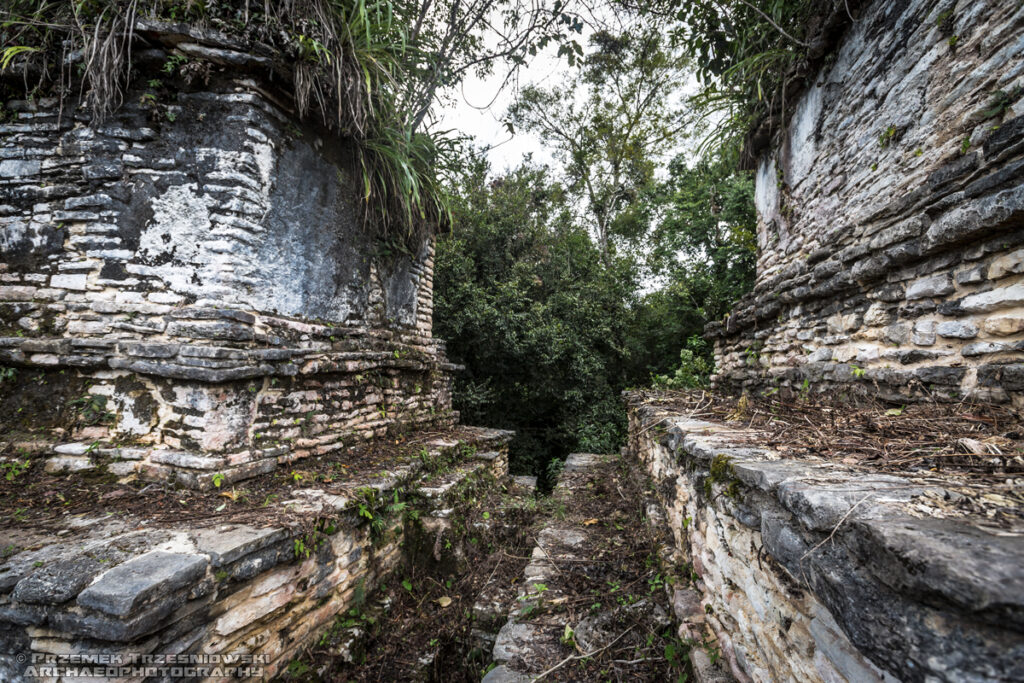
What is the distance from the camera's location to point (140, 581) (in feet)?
5.86

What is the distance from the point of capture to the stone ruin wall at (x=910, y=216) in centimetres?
187

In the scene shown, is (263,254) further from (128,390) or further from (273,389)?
(128,390)

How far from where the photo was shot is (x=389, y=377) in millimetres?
4785

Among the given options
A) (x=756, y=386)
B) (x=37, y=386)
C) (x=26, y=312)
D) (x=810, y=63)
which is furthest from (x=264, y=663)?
(x=810, y=63)

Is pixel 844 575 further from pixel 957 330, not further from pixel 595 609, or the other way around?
pixel 595 609

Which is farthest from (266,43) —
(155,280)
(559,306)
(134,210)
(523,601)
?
(559,306)

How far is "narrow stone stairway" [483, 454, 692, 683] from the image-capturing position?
2179mm

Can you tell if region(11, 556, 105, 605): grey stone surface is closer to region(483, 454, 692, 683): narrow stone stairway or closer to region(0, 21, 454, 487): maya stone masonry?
region(0, 21, 454, 487): maya stone masonry

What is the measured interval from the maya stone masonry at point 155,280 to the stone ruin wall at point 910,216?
13.7ft

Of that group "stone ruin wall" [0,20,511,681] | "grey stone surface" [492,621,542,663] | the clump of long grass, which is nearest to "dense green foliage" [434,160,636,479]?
the clump of long grass

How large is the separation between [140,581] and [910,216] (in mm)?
4430

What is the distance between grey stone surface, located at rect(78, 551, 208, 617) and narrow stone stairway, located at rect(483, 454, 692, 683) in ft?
5.17

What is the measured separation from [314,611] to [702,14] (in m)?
6.52

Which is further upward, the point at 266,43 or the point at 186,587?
the point at 266,43
